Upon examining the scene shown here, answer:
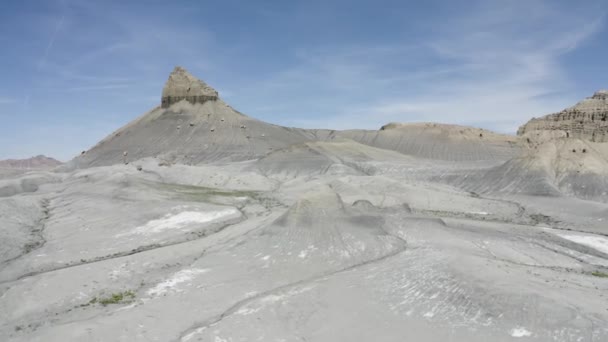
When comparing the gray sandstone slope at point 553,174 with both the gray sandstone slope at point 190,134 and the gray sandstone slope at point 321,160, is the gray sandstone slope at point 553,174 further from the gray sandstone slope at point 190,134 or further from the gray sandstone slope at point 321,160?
the gray sandstone slope at point 190,134

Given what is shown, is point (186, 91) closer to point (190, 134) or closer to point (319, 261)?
point (190, 134)

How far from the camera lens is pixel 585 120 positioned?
342ft

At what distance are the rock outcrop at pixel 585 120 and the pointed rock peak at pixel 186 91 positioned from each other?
87267 millimetres

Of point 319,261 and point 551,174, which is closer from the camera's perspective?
point 319,261

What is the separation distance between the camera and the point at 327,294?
822 inches

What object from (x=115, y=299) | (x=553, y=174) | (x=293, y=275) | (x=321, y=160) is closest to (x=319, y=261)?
(x=293, y=275)

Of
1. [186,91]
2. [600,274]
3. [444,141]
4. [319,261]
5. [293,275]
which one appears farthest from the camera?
[186,91]

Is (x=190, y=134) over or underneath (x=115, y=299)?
over

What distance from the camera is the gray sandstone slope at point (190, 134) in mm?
113438

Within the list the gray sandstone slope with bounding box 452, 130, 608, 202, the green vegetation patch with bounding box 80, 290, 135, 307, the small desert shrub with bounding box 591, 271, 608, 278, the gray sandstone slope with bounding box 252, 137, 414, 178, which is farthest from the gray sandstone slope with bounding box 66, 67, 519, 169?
the small desert shrub with bounding box 591, 271, 608, 278

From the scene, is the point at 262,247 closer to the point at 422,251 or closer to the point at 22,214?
the point at 422,251

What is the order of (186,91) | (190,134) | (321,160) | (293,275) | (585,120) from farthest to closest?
1. (186,91)
2. (190,134)
3. (585,120)
4. (321,160)
5. (293,275)

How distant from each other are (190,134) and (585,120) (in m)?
89.4

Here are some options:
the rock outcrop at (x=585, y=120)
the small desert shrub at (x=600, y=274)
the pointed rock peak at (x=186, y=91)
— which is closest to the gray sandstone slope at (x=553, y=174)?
the rock outcrop at (x=585, y=120)
